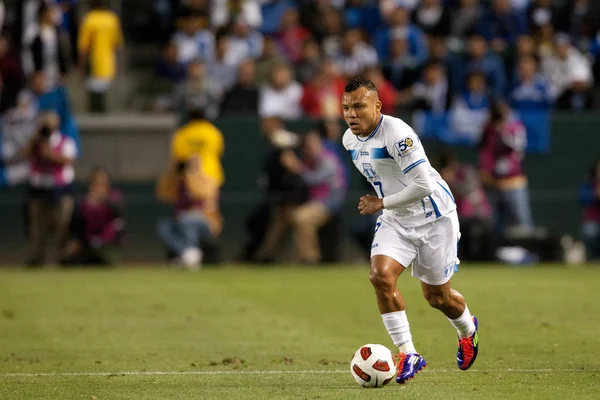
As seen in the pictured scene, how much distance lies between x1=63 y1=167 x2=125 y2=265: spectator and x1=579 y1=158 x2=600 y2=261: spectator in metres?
7.75

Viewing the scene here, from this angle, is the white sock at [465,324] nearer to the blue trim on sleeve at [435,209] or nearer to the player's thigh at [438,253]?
the player's thigh at [438,253]

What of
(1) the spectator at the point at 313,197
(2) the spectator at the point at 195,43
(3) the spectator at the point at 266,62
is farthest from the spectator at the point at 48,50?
(1) the spectator at the point at 313,197

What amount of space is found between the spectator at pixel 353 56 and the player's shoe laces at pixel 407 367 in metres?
12.7

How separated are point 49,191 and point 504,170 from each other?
24.4ft

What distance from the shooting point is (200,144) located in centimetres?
1878

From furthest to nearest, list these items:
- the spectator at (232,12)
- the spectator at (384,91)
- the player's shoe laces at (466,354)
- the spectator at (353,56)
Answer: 1. the spectator at (232,12)
2. the spectator at (353,56)
3. the spectator at (384,91)
4. the player's shoe laces at (466,354)

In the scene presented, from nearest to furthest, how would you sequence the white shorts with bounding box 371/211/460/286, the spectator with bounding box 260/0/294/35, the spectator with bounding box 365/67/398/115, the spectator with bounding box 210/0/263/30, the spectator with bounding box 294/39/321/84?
the white shorts with bounding box 371/211/460/286, the spectator with bounding box 365/67/398/115, the spectator with bounding box 294/39/321/84, the spectator with bounding box 210/0/263/30, the spectator with bounding box 260/0/294/35

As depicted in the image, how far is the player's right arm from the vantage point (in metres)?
7.89

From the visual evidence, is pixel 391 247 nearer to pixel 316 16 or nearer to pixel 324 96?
pixel 324 96

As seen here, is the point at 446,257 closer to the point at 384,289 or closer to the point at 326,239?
the point at 384,289

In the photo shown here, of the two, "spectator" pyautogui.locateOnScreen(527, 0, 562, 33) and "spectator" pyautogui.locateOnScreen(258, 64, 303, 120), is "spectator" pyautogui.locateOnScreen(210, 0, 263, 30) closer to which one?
"spectator" pyautogui.locateOnScreen(258, 64, 303, 120)

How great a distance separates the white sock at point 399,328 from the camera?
7.94 metres

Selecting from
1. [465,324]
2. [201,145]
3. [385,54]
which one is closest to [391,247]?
[465,324]

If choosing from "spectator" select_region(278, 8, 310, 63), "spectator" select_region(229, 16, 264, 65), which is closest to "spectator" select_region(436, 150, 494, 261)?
"spectator" select_region(278, 8, 310, 63)
